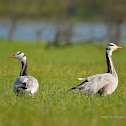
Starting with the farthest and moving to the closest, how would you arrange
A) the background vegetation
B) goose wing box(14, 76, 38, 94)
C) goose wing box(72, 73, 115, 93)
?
1. the background vegetation
2. goose wing box(72, 73, 115, 93)
3. goose wing box(14, 76, 38, 94)

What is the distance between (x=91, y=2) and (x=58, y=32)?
675 inches

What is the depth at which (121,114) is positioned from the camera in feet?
21.7

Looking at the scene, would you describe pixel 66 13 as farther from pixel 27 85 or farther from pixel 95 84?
pixel 27 85

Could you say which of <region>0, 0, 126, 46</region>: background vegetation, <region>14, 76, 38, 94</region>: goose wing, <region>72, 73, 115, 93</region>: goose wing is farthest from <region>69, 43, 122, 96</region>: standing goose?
<region>0, 0, 126, 46</region>: background vegetation

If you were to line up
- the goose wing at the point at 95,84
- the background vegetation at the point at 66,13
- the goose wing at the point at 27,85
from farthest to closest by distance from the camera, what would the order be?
the background vegetation at the point at 66,13, the goose wing at the point at 95,84, the goose wing at the point at 27,85

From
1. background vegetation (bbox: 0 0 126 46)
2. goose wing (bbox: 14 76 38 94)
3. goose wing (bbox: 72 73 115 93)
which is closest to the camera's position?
goose wing (bbox: 14 76 38 94)

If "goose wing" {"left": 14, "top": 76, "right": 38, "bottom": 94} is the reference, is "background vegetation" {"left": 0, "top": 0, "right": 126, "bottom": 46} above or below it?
above

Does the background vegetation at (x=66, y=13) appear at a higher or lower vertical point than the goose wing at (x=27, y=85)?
higher

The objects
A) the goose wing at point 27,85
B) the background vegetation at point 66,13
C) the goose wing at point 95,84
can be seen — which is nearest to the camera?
the goose wing at point 27,85

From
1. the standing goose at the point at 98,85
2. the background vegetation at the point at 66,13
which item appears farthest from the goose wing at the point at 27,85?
the background vegetation at the point at 66,13

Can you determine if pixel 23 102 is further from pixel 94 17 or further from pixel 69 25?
pixel 94 17

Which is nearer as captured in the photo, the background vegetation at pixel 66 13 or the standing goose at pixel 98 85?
the standing goose at pixel 98 85

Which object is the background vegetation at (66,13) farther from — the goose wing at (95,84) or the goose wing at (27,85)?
the goose wing at (27,85)

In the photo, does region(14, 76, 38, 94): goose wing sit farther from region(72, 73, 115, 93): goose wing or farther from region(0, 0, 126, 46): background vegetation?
region(0, 0, 126, 46): background vegetation
